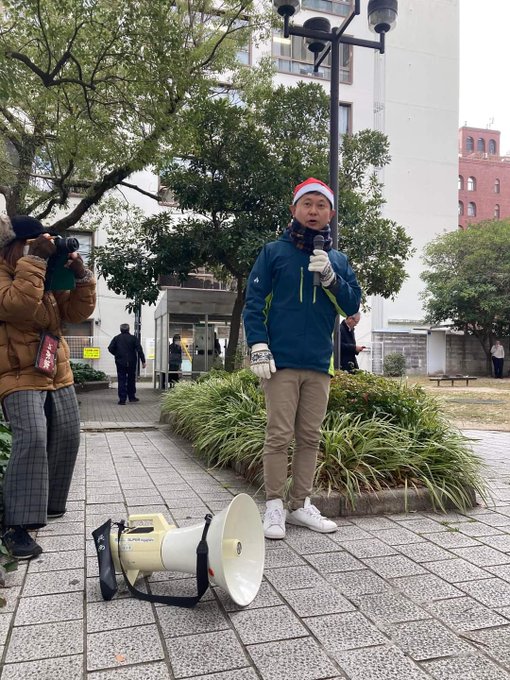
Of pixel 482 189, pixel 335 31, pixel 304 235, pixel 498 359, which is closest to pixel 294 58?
pixel 498 359

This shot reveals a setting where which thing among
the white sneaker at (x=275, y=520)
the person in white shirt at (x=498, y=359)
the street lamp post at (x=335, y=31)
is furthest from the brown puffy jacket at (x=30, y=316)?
the person in white shirt at (x=498, y=359)

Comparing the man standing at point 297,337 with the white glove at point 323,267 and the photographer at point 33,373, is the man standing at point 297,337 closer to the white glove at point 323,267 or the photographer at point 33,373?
the white glove at point 323,267

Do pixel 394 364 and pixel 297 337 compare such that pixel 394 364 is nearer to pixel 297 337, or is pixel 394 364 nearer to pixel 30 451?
pixel 297 337

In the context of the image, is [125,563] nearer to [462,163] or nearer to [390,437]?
[390,437]

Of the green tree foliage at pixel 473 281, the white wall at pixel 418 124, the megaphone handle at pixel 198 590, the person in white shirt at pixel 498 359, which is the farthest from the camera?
the white wall at pixel 418 124

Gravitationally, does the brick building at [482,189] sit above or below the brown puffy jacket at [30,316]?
above

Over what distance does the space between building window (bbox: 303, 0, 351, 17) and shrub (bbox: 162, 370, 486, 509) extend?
2694 centimetres

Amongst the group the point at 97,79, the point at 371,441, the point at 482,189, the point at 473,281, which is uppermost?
the point at 482,189

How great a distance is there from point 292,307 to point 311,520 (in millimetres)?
1318

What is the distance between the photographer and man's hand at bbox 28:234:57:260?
9.19 ft

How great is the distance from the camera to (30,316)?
2771mm

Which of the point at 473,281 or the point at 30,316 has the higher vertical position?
the point at 473,281

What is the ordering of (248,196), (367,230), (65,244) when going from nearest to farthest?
(65,244), (248,196), (367,230)

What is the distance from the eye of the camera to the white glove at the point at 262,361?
3.00 metres
